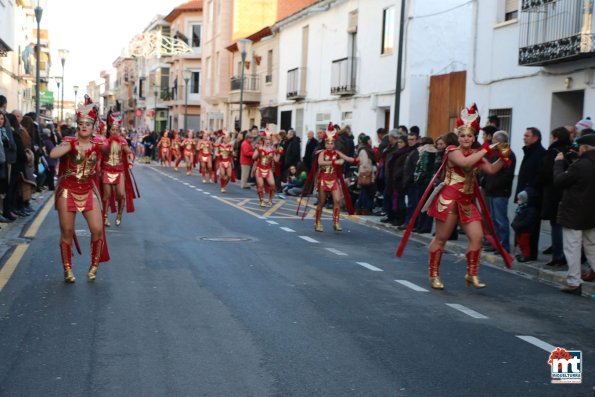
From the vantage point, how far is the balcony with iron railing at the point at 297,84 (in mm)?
36500

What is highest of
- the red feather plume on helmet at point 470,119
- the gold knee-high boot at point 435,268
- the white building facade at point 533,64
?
the white building facade at point 533,64

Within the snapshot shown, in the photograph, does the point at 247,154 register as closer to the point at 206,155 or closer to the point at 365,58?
the point at 206,155

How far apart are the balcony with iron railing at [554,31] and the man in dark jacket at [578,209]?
613cm

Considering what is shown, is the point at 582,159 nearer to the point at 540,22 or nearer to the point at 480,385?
the point at 480,385

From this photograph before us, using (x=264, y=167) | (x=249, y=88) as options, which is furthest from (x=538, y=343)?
(x=249, y=88)

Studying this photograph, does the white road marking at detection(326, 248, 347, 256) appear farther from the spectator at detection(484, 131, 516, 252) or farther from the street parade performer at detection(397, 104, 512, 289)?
the street parade performer at detection(397, 104, 512, 289)

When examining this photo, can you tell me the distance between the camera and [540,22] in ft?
56.5

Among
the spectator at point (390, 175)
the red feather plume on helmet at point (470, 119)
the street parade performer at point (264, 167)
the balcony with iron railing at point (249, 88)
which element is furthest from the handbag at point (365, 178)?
the balcony with iron railing at point (249, 88)

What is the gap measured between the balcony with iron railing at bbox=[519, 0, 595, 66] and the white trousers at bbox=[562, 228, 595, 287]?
641cm

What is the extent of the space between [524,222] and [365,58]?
17870 mm

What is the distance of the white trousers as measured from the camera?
32.3 feet

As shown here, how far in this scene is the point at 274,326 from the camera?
24.1 feet

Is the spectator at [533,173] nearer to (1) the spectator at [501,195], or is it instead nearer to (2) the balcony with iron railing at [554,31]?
(1) the spectator at [501,195]

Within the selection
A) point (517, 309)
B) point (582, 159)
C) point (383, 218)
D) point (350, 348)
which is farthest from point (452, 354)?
point (383, 218)
